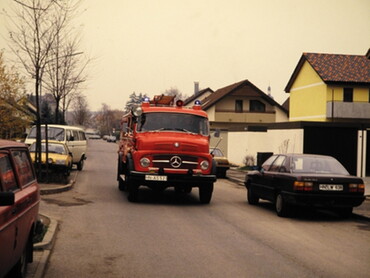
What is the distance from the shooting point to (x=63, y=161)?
20438 mm

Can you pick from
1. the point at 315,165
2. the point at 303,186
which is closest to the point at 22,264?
the point at 303,186

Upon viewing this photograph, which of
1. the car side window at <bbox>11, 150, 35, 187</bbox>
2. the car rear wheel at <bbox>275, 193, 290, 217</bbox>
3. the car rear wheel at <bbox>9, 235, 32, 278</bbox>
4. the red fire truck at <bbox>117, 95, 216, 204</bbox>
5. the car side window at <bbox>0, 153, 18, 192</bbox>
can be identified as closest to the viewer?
the car side window at <bbox>0, 153, 18, 192</bbox>

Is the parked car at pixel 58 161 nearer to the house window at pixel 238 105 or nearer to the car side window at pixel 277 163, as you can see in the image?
the car side window at pixel 277 163

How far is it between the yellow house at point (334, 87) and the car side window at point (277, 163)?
29727 mm

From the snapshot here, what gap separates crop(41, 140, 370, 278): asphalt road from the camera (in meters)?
7.18

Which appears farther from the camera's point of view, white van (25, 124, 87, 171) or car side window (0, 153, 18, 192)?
white van (25, 124, 87, 171)

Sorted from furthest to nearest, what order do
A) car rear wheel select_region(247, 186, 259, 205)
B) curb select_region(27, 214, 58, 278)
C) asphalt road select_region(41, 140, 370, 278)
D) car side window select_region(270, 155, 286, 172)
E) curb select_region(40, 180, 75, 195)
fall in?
1. curb select_region(40, 180, 75, 195)
2. car rear wheel select_region(247, 186, 259, 205)
3. car side window select_region(270, 155, 286, 172)
4. asphalt road select_region(41, 140, 370, 278)
5. curb select_region(27, 214, 58, 278)

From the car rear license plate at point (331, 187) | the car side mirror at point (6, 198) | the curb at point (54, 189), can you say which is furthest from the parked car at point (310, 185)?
the car side mirror at point (6, 198)

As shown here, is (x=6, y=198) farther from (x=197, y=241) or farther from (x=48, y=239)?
(x=197, y=241)

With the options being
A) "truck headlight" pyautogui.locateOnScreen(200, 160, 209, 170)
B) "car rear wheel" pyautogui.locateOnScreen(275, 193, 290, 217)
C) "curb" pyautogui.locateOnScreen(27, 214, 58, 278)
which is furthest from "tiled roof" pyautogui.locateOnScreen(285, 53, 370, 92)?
"curb" pyautogui.locateOnScreen(27, 214, 58, 278)

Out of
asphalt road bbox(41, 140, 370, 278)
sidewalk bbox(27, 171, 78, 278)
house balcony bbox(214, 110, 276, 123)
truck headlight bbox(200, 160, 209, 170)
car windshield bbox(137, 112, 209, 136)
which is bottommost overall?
asphalt road bbox(41, 140, 370, 278)

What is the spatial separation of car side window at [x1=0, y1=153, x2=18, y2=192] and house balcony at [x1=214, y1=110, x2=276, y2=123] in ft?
177

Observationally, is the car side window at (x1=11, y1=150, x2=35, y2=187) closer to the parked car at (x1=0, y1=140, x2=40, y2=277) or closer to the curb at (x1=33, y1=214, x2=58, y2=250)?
the parked car at (x1=0, y1=140, x2=40, y2=277)

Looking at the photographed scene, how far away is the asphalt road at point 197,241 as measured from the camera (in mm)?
7180
